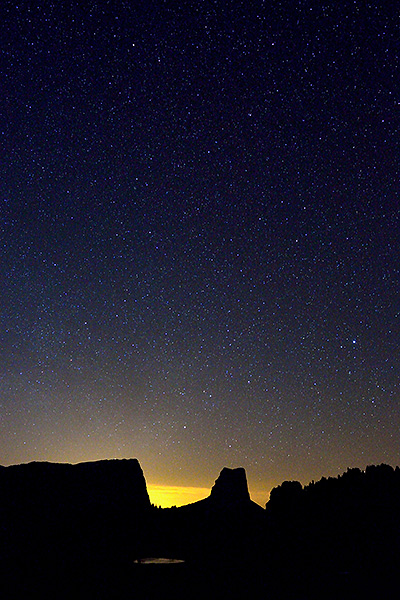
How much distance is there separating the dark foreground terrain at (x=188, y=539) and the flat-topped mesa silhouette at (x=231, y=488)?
357 centimetres

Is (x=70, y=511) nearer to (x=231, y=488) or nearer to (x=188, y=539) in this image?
(x=188, y=539)

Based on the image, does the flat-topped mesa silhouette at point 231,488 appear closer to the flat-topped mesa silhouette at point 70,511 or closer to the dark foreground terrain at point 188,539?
the dark foreground terrain at point 188,539

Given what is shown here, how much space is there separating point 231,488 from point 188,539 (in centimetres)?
1902

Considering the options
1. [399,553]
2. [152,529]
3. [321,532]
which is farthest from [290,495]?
[399,553]

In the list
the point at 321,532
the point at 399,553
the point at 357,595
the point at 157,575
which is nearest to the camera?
the point at 357,595

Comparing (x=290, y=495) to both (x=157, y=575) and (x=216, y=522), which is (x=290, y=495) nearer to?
(x=216, y=522)

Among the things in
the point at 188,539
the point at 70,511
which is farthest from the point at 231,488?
the point at 70,511

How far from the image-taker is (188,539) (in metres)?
44.9

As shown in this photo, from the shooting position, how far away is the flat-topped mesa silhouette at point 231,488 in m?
60.2

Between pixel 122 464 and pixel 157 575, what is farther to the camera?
pixel 122 464

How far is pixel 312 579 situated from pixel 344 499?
737 inches

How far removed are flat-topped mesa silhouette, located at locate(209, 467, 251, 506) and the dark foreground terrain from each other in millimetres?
3568

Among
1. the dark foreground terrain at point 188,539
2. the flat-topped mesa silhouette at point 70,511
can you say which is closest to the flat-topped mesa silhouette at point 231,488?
the dark foreground terrain at point 188,539

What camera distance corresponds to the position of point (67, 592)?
28719mm
